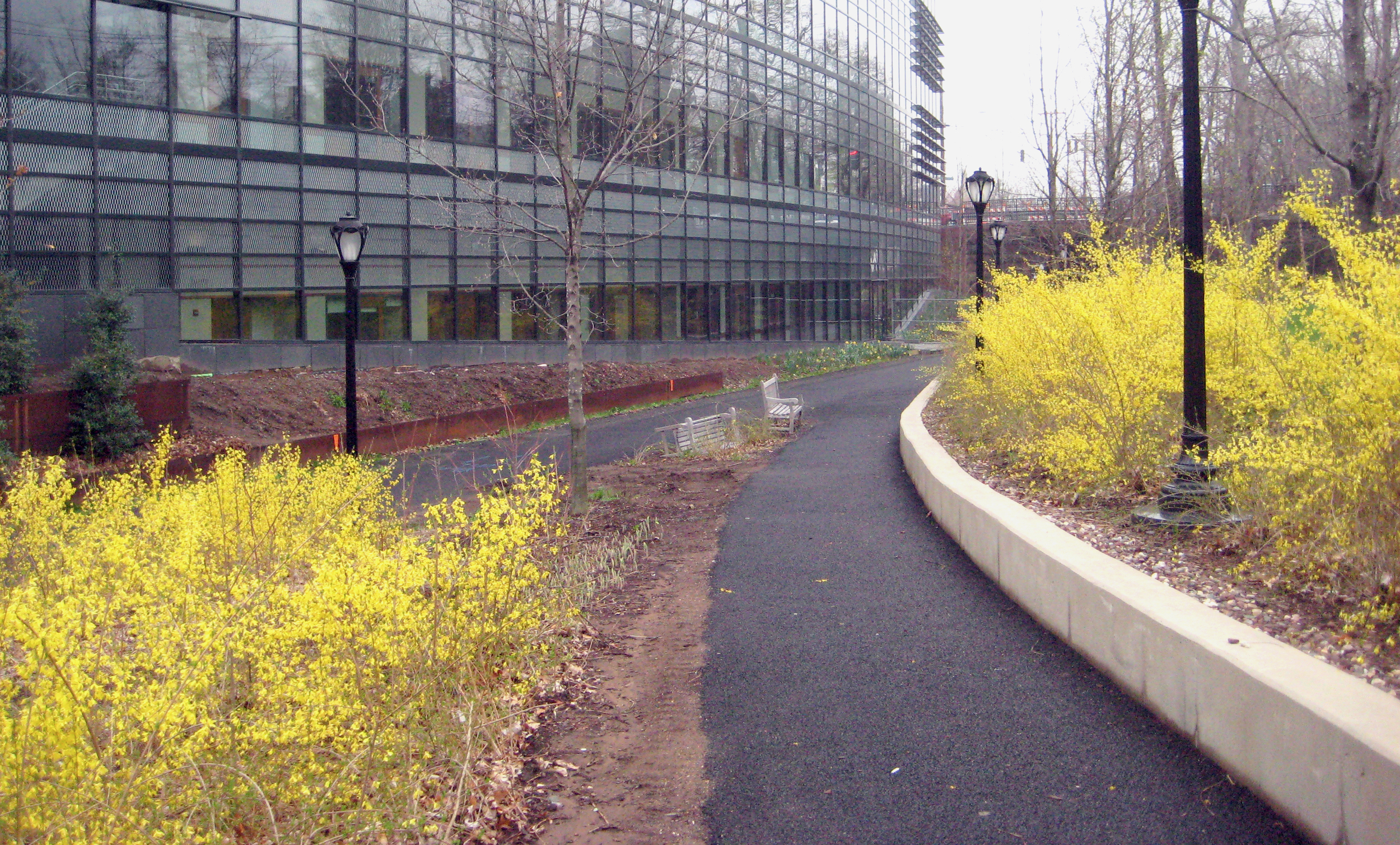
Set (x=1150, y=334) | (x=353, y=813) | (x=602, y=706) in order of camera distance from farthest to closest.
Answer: (x=1150, y=334)
(x=602, y=706)
(x=353, y=813)

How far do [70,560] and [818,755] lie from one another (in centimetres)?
338

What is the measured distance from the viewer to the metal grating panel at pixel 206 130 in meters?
23.0

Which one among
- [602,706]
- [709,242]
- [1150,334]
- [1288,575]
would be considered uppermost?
[709,242]

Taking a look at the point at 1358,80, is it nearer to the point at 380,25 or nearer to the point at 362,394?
the point at 362,394

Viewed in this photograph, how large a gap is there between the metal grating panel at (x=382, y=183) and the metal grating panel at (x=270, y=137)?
1870 millimetres

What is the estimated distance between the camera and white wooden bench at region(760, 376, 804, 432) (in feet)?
67.5

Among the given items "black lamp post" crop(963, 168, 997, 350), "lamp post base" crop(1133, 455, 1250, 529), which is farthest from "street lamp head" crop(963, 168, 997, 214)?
"lamp post base" crop(1133, 455, 1250, 529)

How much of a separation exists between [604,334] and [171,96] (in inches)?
587

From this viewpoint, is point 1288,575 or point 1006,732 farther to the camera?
point 1288,575

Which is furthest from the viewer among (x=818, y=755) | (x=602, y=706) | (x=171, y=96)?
(x=171, y=96)

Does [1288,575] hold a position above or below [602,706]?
above

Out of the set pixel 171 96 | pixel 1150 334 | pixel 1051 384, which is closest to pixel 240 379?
pixel 171 96

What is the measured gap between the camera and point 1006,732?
16.8 ft

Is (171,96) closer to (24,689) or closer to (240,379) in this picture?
(240,379)
